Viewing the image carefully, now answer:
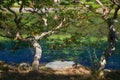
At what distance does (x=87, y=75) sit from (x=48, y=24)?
262 centimetres

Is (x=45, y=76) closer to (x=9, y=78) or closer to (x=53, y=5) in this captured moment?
(x=9, y=78)

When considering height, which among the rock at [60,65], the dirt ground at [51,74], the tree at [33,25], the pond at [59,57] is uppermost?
the tree at [33,25]

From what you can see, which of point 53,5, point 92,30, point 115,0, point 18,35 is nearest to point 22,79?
point 18,35

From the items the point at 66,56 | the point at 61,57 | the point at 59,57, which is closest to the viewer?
the point at 61,57

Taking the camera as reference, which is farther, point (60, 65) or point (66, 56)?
point (66, 56)

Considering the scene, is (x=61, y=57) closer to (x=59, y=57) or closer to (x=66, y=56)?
(x=59, y=57)

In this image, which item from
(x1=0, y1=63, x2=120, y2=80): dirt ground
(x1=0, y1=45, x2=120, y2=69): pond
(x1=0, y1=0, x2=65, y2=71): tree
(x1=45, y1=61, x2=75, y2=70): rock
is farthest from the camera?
(x1=0, y1=45, x2=120, y2=69): pond

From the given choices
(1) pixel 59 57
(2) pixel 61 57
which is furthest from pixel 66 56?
(2) pixel 61 57

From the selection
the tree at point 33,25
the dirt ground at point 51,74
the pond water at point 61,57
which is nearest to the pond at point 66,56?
the pond water at point 61,57

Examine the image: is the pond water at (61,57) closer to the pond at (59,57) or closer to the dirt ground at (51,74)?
the pond at (59,57)

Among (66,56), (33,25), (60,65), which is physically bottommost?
(66,56)

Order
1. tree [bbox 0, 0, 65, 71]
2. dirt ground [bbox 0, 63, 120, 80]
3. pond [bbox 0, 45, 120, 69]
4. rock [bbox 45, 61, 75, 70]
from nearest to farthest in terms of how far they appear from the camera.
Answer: dirt ground [bbox 0, 63, 120, 80], tree [bbox 0, 0, 65, 71], rock [bbox 45, 61, 75, 70], pond [bbox 0, 45, 120, 69]

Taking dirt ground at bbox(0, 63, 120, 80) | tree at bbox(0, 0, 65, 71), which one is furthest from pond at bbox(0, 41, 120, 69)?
dirt ground at bbox(0, 63, 120, 80)

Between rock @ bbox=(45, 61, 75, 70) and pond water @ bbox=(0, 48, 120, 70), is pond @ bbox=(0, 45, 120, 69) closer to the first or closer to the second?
pond water @ bbox=(0, 48, 120, 70)
